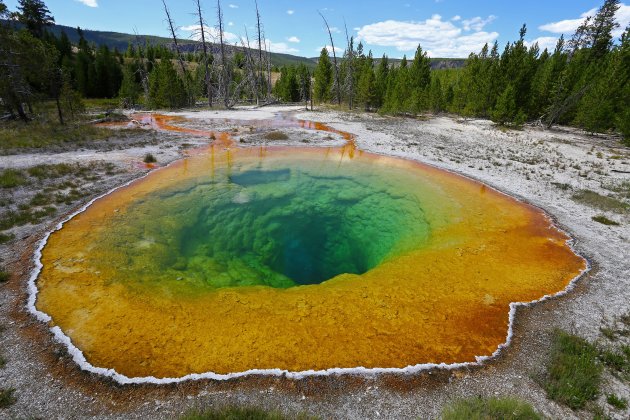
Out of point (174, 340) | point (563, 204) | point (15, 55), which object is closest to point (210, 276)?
point (174, 340)

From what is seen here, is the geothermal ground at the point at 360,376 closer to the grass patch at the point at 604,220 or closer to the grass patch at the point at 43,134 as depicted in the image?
the grass patch at the point at 604,220

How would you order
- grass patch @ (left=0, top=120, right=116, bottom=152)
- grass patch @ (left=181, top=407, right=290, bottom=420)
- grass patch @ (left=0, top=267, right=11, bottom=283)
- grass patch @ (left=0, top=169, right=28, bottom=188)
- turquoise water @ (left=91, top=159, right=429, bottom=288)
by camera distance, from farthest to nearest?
grass patch @ (left=0, top=120, right=116, bottom=152)
grass patch @ (left=0, top=169, right=28, bottom=188)
turquoise water @ (left=91, top=159, right=429, bottom=288)
grass patch @ (left=0, top=267, right=11, bottom=283)
grass patch @ (left=181, top=407, right=290, bottom=420)

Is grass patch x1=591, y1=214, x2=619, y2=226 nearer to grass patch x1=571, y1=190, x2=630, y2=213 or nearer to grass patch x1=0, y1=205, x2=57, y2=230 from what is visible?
grass patch x1=571, y1=190, x2=630, y2=213

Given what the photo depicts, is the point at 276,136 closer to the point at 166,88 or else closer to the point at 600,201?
the point at 600,201

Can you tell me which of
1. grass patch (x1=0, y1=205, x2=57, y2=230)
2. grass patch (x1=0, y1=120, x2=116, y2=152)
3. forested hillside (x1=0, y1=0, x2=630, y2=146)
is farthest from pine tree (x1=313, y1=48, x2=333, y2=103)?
grass patch (x1=0, y1=205, x2=57, y2=230)

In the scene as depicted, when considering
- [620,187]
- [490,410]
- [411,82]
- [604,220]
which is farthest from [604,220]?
[411,82]
